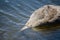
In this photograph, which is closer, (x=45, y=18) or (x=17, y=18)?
(x=45, y=18)

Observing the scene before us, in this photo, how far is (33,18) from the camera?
9391mm

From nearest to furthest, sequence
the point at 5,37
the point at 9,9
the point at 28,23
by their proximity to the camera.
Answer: the point at 5,37, the point at 28,23, the point at 9,9

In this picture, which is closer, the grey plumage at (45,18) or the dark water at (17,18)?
the dark water at (17,18)

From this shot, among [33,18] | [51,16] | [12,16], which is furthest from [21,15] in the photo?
[51,16]

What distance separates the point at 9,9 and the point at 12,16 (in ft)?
2.72

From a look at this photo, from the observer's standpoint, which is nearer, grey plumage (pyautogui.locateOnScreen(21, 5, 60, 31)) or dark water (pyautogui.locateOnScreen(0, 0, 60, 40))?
dark water (pyautogui.locateOnScreen(0, 0, 60, 40))

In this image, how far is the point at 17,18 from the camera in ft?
33.0

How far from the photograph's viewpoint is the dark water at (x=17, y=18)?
8609 mm

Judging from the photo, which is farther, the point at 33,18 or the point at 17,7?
the point at 17,7

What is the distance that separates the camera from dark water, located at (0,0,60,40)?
861 cm

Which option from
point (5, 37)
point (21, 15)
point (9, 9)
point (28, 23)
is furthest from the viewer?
point (9, 9)

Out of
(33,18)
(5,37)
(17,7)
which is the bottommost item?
(5,37)

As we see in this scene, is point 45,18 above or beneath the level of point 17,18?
beneath

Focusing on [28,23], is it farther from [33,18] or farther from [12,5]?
[12,5]
